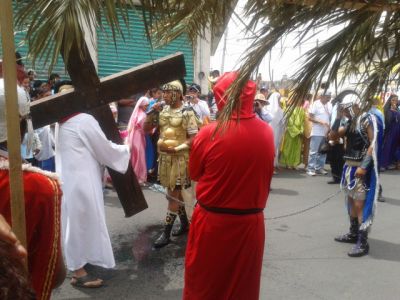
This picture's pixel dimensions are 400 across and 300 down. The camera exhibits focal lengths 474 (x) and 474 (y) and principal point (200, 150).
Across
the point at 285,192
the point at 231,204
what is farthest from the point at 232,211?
the point at 285,192

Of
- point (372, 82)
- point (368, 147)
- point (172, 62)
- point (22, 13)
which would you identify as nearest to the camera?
point (22, 13)

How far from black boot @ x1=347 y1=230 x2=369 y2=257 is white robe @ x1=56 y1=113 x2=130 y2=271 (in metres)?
2.37

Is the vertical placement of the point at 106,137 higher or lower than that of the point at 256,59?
lower

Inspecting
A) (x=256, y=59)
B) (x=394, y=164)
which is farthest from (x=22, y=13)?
(x=394, y=164)

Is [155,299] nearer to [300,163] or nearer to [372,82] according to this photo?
[372,82]

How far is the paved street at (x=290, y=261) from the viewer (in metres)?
3.79

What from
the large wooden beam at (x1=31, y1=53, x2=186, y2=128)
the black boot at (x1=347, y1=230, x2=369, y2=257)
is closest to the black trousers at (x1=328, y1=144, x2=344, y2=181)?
the black boot at (x1=347, y1=230, x2=369, y2=257)

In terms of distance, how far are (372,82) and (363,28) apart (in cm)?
54

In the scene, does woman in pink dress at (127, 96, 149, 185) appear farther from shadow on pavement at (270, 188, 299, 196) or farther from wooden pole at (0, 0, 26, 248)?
wooden pole at (0, 0, 26, 248)

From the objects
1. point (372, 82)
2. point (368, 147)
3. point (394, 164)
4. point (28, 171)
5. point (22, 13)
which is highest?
point (22, 13)

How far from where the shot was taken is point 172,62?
346 cm

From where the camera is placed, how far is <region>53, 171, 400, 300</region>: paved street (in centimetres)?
379

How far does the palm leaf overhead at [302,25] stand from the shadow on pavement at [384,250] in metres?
3.03

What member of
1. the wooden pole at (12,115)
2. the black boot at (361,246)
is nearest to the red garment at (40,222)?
the wooden pole at (12,115)
